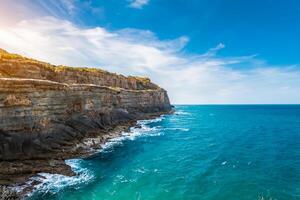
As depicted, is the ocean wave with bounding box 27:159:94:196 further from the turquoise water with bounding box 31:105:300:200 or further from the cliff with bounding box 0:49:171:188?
the cliff with bounding box 0:49:171:188

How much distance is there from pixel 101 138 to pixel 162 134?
17169 mm

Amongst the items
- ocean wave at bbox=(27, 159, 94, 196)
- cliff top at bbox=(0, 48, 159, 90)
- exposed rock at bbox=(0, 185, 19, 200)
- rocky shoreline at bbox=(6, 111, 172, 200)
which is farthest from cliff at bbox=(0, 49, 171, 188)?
exposed rock at bbox=(0, 185, 19, 200)

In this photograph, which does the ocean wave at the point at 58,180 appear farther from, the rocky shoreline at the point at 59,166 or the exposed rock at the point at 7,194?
the exposed rock at the point at 7,194

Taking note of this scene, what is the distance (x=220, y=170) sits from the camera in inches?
1213

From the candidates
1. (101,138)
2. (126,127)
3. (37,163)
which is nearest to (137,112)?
(126,127)

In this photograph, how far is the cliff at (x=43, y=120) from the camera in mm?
30250

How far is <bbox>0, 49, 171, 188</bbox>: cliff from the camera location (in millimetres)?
30250

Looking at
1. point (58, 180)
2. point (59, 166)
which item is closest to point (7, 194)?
point (58, 180)

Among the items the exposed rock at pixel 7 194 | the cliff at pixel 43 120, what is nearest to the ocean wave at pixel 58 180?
the cliff at pixel 43 120

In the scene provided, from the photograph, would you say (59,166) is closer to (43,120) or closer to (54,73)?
(43,120)

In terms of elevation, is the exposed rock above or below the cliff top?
below

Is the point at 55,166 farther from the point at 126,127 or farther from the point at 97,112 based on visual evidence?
the point at 126,127

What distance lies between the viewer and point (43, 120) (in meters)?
37.4

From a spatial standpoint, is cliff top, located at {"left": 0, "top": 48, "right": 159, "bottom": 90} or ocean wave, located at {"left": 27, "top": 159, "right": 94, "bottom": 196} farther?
cliff top, located at {"left": 0, "top": 48, "right": 159, "bottom": 90}
